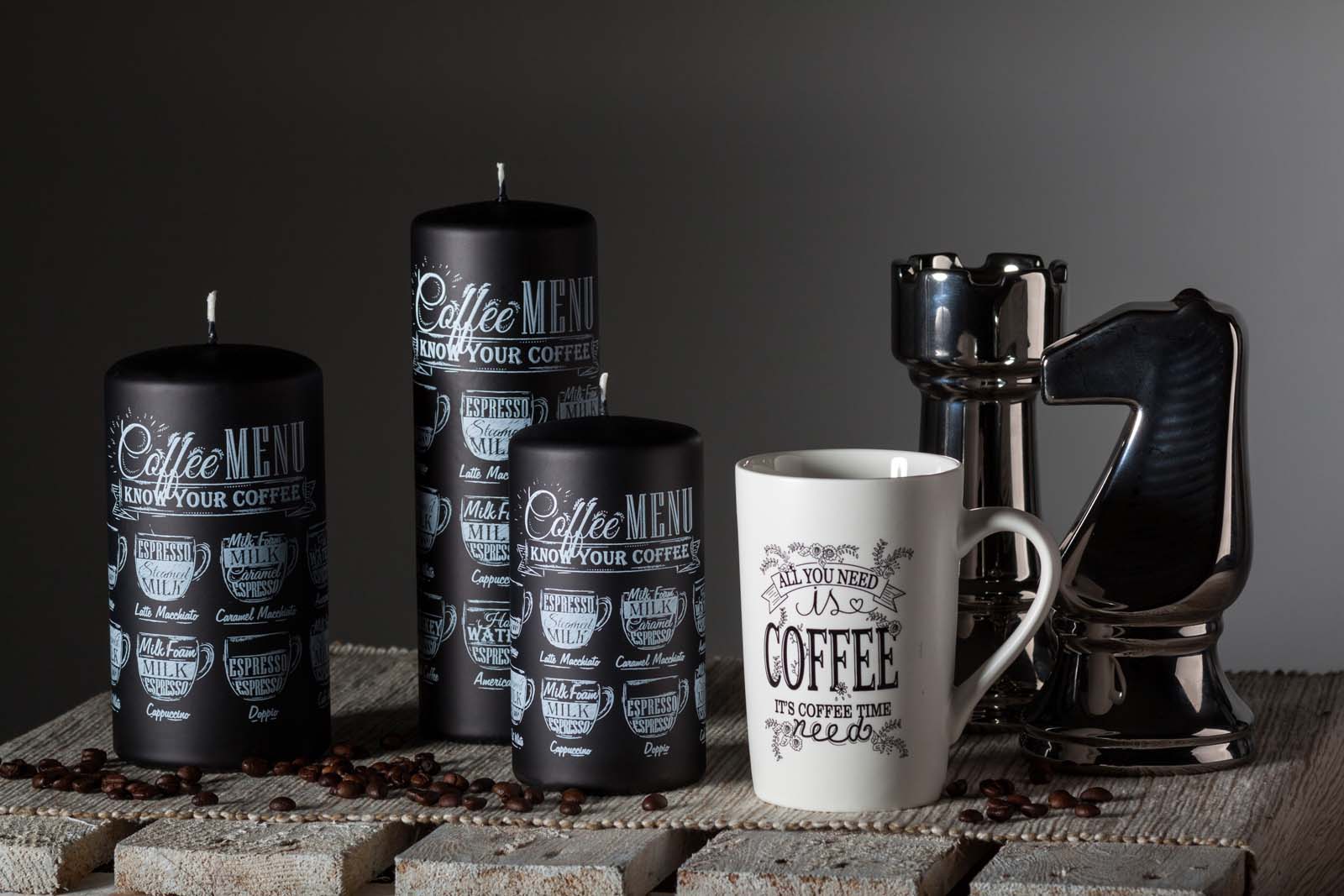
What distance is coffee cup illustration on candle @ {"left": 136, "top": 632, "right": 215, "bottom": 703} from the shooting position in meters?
1.05

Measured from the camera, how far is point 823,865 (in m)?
0.90

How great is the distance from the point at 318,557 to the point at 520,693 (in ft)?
0.48

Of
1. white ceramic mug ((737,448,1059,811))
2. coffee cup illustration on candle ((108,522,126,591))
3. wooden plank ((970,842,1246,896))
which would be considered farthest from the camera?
coffee cup illustration on candle ((108,522,126,591))

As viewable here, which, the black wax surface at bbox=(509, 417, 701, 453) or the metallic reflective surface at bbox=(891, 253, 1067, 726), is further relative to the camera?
the metallic reflective surface at bbox=(891, 253, 1067, 726)

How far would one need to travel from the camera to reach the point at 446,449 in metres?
1.10

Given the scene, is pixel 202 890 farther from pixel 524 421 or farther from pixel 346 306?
pixel 346 306

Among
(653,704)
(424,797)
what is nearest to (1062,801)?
(653,704)

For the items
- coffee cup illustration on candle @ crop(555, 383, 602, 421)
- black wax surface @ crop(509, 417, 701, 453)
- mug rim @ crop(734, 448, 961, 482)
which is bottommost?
mug rim @ crop(734, 448, 961, 482)

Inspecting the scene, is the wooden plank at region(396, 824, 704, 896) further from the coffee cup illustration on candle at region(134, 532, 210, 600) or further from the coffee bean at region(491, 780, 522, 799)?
the coffee cup illustration on candle at region(134, 532, 210, 600)

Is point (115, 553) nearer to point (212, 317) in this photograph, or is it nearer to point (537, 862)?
point (212, 317)

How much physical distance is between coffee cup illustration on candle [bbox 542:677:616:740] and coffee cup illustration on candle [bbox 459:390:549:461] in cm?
14

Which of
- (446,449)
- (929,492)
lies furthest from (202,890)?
(929,492)

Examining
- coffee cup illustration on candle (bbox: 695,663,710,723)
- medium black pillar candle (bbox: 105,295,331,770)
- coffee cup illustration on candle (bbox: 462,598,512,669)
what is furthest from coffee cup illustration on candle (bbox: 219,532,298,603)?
coffee cup illustration on candle (bbox: 695,663,710,723)

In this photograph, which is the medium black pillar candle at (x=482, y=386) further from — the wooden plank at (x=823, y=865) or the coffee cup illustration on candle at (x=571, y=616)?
the wooden plank at (x=823, y=865)
